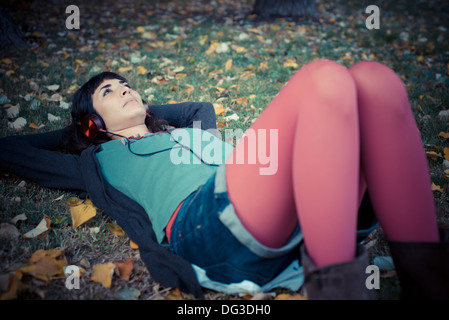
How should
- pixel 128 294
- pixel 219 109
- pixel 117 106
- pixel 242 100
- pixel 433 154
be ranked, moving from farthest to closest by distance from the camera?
1. pixel 242 100
2. pixel 219 109
3. pixel 433 154
4. pixel 117 106
5. pixel 128 294

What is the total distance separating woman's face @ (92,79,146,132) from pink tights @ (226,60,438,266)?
91 cm

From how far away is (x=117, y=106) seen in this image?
191 centimetres

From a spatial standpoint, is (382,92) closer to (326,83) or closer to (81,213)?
(326,83)

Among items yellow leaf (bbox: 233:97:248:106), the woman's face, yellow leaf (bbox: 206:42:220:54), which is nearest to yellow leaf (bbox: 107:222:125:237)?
the woman's face

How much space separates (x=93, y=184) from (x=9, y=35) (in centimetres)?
378

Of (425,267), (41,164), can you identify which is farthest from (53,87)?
(425,267)

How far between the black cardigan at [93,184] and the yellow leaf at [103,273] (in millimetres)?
155

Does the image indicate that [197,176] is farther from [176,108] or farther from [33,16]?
[33,16]

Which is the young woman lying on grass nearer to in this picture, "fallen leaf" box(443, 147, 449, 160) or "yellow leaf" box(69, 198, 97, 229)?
"yellow leaf" box(69, 198, 97, 229)

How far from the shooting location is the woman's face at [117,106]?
190 centimetres

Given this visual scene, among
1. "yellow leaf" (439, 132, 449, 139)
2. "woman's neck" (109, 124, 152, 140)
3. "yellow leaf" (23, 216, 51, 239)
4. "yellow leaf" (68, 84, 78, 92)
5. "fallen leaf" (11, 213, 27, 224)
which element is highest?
"yellow leaf" (68, 84, 78, 92)

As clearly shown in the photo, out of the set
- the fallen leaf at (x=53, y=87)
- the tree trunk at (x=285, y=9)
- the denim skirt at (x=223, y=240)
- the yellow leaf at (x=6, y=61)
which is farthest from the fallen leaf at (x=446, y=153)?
the yellow leaf at (x=6, y=61)

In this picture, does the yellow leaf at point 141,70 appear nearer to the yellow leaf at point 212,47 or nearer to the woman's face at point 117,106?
the yellow leaf at point 212,47

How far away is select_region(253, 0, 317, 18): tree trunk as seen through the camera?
5582mm
